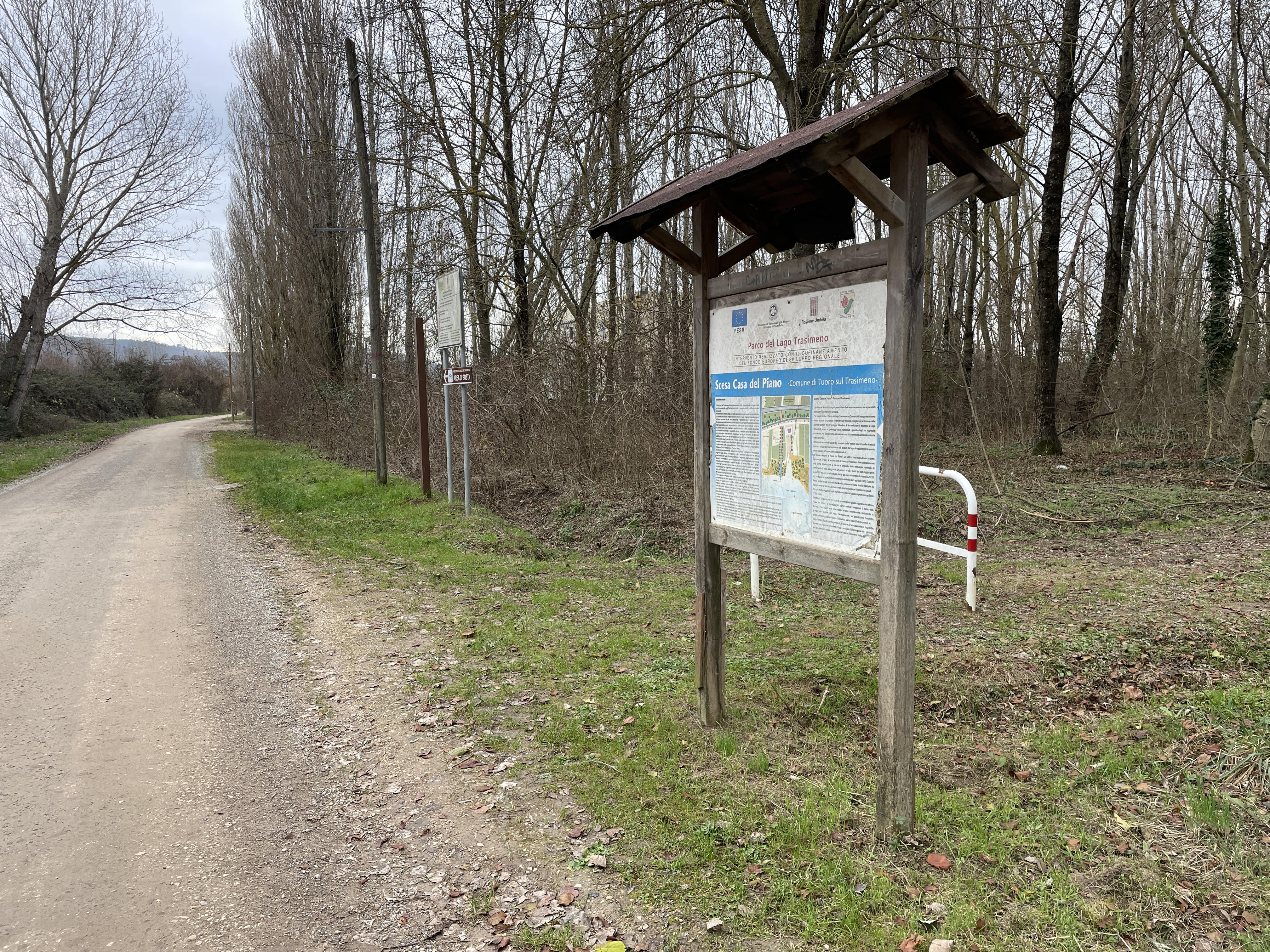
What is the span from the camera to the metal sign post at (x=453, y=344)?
10.9 m

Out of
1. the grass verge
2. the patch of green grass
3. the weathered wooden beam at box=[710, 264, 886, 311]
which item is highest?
the weathered wooden beam at box=[710, 264, 886, 311]

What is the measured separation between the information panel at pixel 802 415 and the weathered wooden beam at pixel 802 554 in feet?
0.09

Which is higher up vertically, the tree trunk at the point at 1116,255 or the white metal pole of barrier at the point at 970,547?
the tree trunk at the point at 1116,255

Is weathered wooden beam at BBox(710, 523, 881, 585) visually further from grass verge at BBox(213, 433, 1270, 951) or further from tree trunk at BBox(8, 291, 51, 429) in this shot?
tree trunk at BBox(8, 291, 51, 429)

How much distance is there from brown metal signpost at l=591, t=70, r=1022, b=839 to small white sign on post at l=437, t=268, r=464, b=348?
7.66 metres

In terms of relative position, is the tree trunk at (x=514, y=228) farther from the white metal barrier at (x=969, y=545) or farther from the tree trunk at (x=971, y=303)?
the tree trunk at (x=971, y=303)

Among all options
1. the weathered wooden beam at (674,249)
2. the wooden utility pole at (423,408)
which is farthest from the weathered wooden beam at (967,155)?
the wooden utility pole at (423,408)

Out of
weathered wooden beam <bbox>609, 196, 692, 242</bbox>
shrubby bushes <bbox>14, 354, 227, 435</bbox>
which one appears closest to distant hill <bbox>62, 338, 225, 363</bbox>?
shrubby bushes <bbox>14, 354, 227, 435</bbox>

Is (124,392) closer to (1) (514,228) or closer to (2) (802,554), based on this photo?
(1) (514,228)

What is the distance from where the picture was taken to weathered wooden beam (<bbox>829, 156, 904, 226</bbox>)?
294 cm

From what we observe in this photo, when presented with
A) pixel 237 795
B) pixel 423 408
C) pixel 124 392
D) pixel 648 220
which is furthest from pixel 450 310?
pixel 124 392

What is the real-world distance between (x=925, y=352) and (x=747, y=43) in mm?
9274

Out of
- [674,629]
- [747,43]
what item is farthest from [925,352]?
[674,629]

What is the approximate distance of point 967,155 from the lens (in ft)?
10.3
